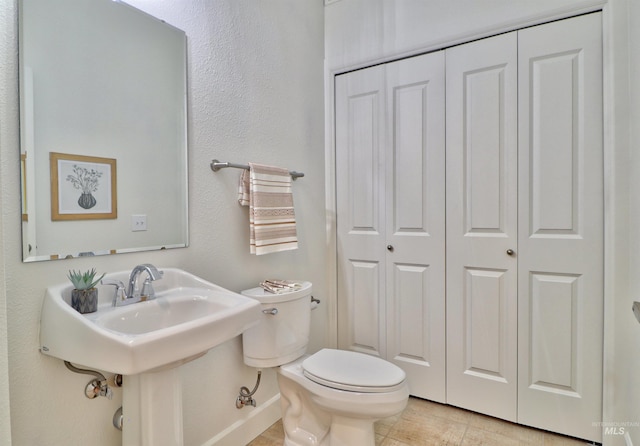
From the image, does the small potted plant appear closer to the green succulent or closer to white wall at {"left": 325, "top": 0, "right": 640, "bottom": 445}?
the green succulent

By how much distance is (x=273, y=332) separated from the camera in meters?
1.57

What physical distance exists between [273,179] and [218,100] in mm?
430

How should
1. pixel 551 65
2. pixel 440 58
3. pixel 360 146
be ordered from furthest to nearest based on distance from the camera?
pixel 360 146 < pixel 440 58 < pixel 551 65

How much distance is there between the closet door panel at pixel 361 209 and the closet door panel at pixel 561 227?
0.76 m

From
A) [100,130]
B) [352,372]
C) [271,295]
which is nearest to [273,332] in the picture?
[271,295]

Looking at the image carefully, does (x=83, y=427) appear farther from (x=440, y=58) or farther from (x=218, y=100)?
(x=440, y=58)

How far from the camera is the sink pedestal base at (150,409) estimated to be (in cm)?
101

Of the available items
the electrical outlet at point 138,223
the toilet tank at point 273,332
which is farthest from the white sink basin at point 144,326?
the toilet tank at point 273,332

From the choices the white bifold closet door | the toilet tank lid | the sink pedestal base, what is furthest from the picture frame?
the white bifold closet door

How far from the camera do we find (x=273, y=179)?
1716mm

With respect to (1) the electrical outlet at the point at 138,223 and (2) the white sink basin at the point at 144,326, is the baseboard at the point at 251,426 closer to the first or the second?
(2) the white sink basin at the point at 144,326

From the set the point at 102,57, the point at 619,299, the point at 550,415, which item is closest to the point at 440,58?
the point at 619,299

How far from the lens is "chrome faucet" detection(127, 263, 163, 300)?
3.68 ft

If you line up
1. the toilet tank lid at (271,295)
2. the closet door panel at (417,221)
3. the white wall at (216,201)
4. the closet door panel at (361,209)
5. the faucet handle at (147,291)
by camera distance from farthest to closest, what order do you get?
1. the closet door panel at (361,209)
2. the closet door panel at (417,221)
3. the toilet tank lid at (271,295)
4. the faucet handle at (147,291)
5. the white wall at (216,201)
